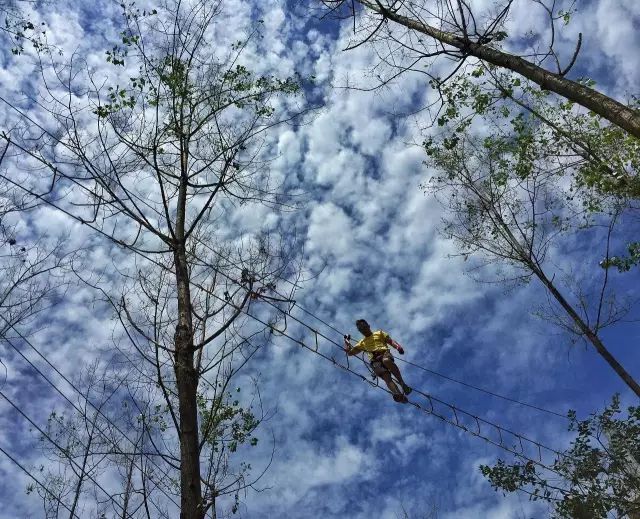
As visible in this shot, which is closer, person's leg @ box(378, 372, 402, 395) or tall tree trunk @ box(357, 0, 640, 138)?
tall tree trunk @ box(357, 0, 640, 138)

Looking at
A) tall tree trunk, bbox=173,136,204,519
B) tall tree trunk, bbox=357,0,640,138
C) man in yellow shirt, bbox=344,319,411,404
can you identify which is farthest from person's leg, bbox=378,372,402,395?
tall tree trunk, bbox=357,0,640,138

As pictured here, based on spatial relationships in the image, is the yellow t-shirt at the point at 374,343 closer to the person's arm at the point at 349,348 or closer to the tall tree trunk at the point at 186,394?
the person's arm at the point at 349,348

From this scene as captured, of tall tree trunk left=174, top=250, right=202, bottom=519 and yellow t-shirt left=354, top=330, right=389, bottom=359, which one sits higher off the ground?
yellow t-shirt left=354, top=330, right=389, bottom=359

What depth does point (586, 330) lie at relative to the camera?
10469 millimetres

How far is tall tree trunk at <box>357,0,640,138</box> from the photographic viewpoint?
173 inches

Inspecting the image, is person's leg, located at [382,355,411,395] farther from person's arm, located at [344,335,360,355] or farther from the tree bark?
the tree bark

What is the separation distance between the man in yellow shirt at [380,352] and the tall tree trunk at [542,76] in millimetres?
3930

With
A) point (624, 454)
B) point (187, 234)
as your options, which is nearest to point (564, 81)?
point (187, 234)

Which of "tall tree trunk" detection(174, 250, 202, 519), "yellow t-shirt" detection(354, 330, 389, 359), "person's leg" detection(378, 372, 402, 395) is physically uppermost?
"yellow t-shirt" detection(354, 330, 389, 359)

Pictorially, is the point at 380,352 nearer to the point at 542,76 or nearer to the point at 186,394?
the point at 186,394

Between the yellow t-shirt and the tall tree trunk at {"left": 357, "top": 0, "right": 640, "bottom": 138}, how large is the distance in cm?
453

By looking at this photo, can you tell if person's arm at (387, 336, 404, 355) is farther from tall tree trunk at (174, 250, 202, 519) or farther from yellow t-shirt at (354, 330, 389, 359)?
tall tree trunk at (174, 250, 202, 519)

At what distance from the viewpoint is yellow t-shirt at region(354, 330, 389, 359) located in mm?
8070

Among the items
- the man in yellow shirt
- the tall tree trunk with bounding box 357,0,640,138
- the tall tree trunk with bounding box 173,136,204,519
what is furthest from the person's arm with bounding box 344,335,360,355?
the tall tree trunk with bounding box 357,0,640,138
